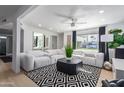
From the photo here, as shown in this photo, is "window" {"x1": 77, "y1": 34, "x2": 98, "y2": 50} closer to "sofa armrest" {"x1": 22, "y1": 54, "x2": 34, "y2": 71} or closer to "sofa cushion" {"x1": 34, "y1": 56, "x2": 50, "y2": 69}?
"sofa cushion" {"x1": 34, "y1": 56, "x2": 50, "y2": 69}

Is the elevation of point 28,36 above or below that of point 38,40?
above

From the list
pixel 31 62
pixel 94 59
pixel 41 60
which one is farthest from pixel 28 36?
pixel 94 59

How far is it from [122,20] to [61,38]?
362cm

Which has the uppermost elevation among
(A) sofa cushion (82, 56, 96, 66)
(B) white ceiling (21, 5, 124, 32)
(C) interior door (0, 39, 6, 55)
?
(B) white ceiling (21, 5, 124, 32)

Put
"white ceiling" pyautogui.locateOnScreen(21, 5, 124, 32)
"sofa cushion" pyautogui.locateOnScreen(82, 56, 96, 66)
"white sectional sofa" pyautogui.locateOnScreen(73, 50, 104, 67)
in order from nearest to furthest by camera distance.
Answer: "white ceiling" pyautogui.locateOnScreen(21, 5, 124, 32)
"white sectional sofa" pyautogui.locateOnScreen(73, 50, 104, 67)
"sofa cushion" pyautogui.locateOnScreen(82, 56, 96, 66)

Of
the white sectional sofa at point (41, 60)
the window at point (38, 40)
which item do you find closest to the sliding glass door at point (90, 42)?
the white sectional sofa at point (41, 60)

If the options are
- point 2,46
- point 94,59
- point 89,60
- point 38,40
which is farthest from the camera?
point 2,46

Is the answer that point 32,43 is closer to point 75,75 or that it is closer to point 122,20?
point 75,75

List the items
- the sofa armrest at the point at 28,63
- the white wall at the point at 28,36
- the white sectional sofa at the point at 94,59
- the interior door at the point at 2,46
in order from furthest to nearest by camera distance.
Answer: the interior door at the point at 2,46
the white wall at the point at 28,36
the white sectional sofa at the point at 94,59
the sofa armrest at the point at 28,63

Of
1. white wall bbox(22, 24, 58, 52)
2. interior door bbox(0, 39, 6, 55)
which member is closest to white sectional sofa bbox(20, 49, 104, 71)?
white wall bbox(22, 24, 58, 52)

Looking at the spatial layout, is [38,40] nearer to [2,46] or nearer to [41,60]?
[41,60]

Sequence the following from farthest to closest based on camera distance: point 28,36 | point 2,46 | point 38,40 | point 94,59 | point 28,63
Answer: point 2,46
point 38,40
point 28,36
point 94,59
point 28,63

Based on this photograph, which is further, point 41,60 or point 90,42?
point 90,42

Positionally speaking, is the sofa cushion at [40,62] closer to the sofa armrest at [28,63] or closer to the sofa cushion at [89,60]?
the sofa armrest at [28,63]
